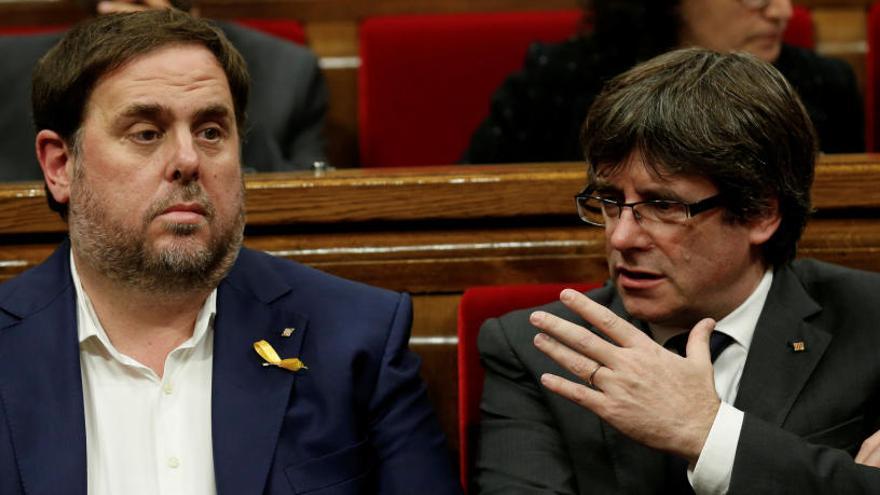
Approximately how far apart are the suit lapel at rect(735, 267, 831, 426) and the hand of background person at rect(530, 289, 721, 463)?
0.06 metres

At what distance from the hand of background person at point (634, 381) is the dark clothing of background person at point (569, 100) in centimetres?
55

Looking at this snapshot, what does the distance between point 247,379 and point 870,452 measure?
378 millimetres

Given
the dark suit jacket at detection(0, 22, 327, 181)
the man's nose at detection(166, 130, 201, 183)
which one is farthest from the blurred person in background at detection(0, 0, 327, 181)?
→ the man's nose at detection(166, 130, 201, 183)

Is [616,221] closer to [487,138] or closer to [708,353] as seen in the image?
[708,353]

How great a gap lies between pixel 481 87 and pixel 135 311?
67 centimetres

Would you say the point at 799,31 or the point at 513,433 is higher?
the point at 799,31

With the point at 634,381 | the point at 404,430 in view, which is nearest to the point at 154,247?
the point at 404,430

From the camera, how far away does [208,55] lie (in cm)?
79

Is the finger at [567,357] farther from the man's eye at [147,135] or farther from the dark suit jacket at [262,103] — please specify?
the dark suit jacket at [262,103]

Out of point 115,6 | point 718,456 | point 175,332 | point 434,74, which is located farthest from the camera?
point 434,74

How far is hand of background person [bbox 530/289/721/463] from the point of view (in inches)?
26.6

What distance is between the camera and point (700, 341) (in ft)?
2.30

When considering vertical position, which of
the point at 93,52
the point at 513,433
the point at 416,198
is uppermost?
the point at 93,52

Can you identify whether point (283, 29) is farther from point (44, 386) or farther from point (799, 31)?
point (44, 386)
